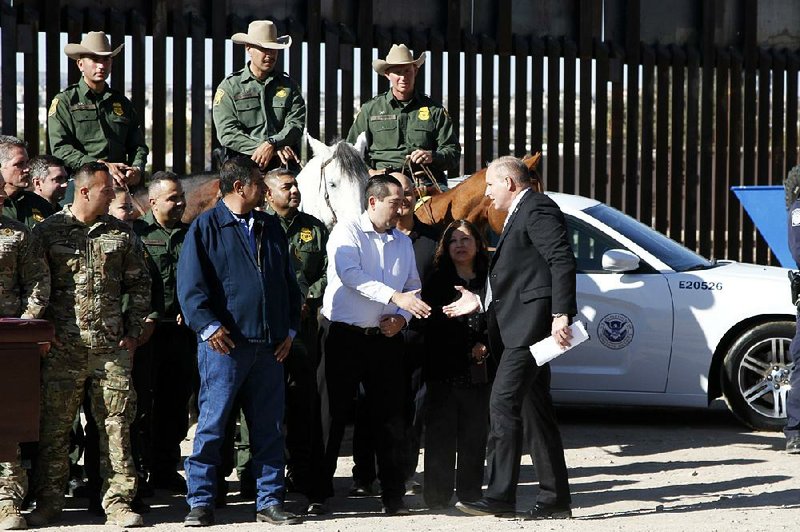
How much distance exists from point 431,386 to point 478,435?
0.39 meters

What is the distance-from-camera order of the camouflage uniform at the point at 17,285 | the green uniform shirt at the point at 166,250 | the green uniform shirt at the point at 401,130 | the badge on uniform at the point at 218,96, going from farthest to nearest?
the green uniform shirt at the point at 401,130
the badge on uniform at the point at 218,96
the green uniform shirt at the point at 166,250
the camouflage uniform at the point at 17,285

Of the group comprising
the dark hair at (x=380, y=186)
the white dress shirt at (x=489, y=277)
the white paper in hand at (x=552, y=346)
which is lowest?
the white paper in hand at (x=552, y=346)

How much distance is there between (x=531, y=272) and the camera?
759cm

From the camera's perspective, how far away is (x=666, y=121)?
1603 centimetres

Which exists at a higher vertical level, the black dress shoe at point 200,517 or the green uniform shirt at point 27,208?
the green uniform shirt at point 27,208

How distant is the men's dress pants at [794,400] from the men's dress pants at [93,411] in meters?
4.63

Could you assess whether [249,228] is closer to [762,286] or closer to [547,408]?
[547,408]

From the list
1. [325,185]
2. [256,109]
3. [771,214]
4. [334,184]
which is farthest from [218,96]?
[771,214]

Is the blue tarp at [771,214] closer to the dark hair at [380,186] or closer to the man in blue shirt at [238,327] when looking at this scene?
the dark hair at [380,186]

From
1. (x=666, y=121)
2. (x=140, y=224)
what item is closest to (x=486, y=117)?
(x=666, y=121)

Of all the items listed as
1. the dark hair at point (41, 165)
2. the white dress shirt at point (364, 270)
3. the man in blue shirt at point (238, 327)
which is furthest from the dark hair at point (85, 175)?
the white dress shirt at point (364, 270)

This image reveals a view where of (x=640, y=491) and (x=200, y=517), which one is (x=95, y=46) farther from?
(x=640, y=491)

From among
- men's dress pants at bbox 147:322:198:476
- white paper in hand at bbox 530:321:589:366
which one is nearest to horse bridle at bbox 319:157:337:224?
men's dress pants at bbox 147:322:198:476

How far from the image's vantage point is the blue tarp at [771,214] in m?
12.9
